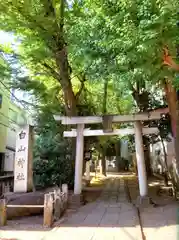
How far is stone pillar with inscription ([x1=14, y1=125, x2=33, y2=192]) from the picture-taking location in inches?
441

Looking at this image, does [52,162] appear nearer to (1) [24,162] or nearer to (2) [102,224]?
(1) [24,162]

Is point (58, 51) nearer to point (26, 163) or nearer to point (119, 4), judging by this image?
point (26, 163)

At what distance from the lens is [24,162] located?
1141cm

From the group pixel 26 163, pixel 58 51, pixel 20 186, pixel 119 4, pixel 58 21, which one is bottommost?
pixel 20 186

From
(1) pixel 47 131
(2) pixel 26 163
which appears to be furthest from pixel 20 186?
(1) pixel 47 131

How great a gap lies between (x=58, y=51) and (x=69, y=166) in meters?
5.97

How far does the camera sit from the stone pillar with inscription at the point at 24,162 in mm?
11211

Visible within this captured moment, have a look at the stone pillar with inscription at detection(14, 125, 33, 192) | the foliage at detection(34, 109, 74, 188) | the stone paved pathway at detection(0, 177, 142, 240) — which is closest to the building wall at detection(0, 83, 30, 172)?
the foliage at detection(34, 109, 74, 188)

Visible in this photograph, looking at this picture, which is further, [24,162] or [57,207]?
[24,162]

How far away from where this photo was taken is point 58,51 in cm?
1298

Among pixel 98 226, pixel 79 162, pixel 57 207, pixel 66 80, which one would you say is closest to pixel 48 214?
pixel 57 207

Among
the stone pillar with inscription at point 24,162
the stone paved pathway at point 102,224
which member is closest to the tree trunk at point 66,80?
the stone pillar with inscription at point 24,162

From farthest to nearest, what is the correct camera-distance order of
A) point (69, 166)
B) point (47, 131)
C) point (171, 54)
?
point (47, 131), point (69, 166), point (171, 54)

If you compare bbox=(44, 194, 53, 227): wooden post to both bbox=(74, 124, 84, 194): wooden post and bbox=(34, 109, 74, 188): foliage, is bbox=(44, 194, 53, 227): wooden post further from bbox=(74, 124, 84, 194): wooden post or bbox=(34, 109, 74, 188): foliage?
bbox=(34, 109, 74, 188): foliage
